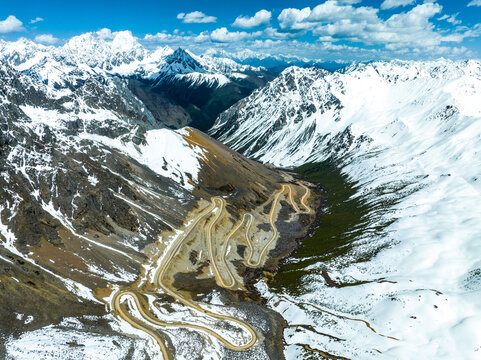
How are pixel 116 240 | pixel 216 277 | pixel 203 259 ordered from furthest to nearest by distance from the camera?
pixel 203 259, pixel 116 240, pixel 216 277

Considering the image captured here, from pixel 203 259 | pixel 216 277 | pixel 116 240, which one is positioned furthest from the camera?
pixel 203 259

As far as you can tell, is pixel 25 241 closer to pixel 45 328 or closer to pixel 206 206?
pixel 45 328

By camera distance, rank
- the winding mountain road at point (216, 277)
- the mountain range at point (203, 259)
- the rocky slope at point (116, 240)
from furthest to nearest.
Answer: the winding mountain road at point (216, 277), the mountain range at point (203, 259), the rocky slope at point (116, 240)

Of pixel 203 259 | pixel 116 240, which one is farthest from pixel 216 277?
pixel 116 240

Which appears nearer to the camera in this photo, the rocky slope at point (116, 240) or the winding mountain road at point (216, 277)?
the rocky slope at point (116, 240)

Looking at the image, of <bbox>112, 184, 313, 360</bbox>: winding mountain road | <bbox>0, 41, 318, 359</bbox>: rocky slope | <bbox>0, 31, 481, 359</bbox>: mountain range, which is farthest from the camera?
<bbox>112, 184, 313, 360</bbox>: winding mountain road

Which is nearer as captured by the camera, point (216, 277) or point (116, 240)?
point (216, 277)

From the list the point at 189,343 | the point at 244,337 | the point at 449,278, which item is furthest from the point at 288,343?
the point at 449,278

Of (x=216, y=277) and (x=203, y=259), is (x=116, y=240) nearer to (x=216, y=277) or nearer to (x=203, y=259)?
(x=203, y=259)

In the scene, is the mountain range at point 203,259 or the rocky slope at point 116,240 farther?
the mountain range at point 203,259

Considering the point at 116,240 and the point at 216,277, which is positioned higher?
the point at 216,277

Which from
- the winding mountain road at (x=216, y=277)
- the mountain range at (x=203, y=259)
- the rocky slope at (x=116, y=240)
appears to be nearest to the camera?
the rocky slope at (x=116, y=240)
